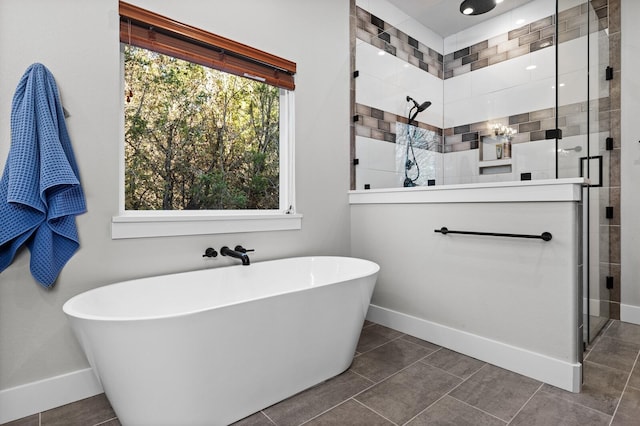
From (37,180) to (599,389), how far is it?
2825 millimetres

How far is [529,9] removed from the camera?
2256 millimetres

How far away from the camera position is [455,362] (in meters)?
2.04

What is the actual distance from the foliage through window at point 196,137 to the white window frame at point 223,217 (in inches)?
2.2

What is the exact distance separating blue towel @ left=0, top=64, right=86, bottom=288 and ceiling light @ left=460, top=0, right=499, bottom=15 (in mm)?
2717

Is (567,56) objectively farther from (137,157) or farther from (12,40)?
(12,40)

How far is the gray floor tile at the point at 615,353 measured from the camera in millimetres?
2006

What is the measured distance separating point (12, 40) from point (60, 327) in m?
1.32

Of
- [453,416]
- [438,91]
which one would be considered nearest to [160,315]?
[453,416]

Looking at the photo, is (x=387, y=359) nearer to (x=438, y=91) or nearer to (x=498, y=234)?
(x=498, y=234)

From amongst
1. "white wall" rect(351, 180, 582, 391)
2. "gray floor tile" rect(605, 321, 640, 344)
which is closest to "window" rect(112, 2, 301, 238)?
"white wall" rect(351, 180, 582, 391)

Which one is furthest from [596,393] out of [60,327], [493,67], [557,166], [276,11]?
[276,11]

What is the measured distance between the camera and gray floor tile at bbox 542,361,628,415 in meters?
1.60

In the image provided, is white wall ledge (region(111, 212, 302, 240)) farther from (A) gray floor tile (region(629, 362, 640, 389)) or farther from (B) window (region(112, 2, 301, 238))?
(A) gray floor tile (region(629, 362, 640, 389))

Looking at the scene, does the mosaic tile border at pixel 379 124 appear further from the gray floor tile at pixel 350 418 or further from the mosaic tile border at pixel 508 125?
the gray floor tile at pixel 350 418
